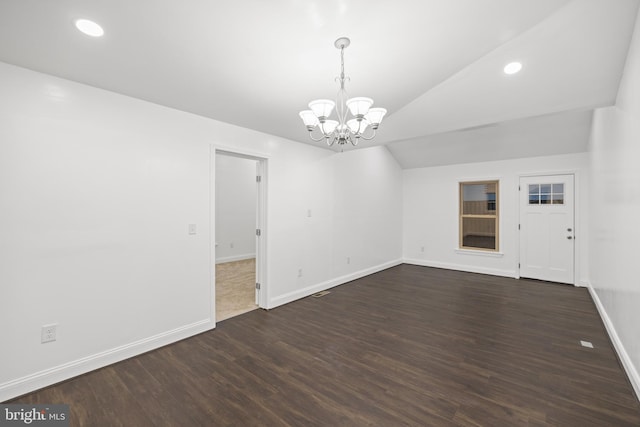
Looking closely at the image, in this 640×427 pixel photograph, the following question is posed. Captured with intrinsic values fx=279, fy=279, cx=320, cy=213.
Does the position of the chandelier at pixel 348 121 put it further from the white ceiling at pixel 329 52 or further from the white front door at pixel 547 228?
the white front door at pixel 547 228

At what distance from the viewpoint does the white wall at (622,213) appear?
213cm

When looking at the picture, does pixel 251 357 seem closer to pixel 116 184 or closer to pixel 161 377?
pixel 161 377

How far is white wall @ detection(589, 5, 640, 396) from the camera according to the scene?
2127 mm

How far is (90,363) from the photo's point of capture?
2.44 metres

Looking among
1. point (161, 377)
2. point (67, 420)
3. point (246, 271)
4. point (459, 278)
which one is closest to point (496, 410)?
point (161, 377)

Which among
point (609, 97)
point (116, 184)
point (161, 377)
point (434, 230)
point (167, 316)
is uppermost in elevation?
point (609, 97)

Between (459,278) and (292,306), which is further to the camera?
(459,278)

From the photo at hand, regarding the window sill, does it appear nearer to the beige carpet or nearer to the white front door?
the white front door

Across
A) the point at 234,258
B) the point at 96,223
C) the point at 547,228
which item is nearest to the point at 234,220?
the point at 234,258

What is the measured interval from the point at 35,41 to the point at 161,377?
265cm

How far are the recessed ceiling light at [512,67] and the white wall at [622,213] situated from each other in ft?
2.45

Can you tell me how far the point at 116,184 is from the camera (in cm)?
259

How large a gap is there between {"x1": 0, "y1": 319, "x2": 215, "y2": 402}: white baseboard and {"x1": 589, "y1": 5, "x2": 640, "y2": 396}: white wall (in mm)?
4018

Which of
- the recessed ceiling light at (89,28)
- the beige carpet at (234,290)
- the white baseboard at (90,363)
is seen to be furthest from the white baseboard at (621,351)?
the recessed ceiling light at (89,28)
